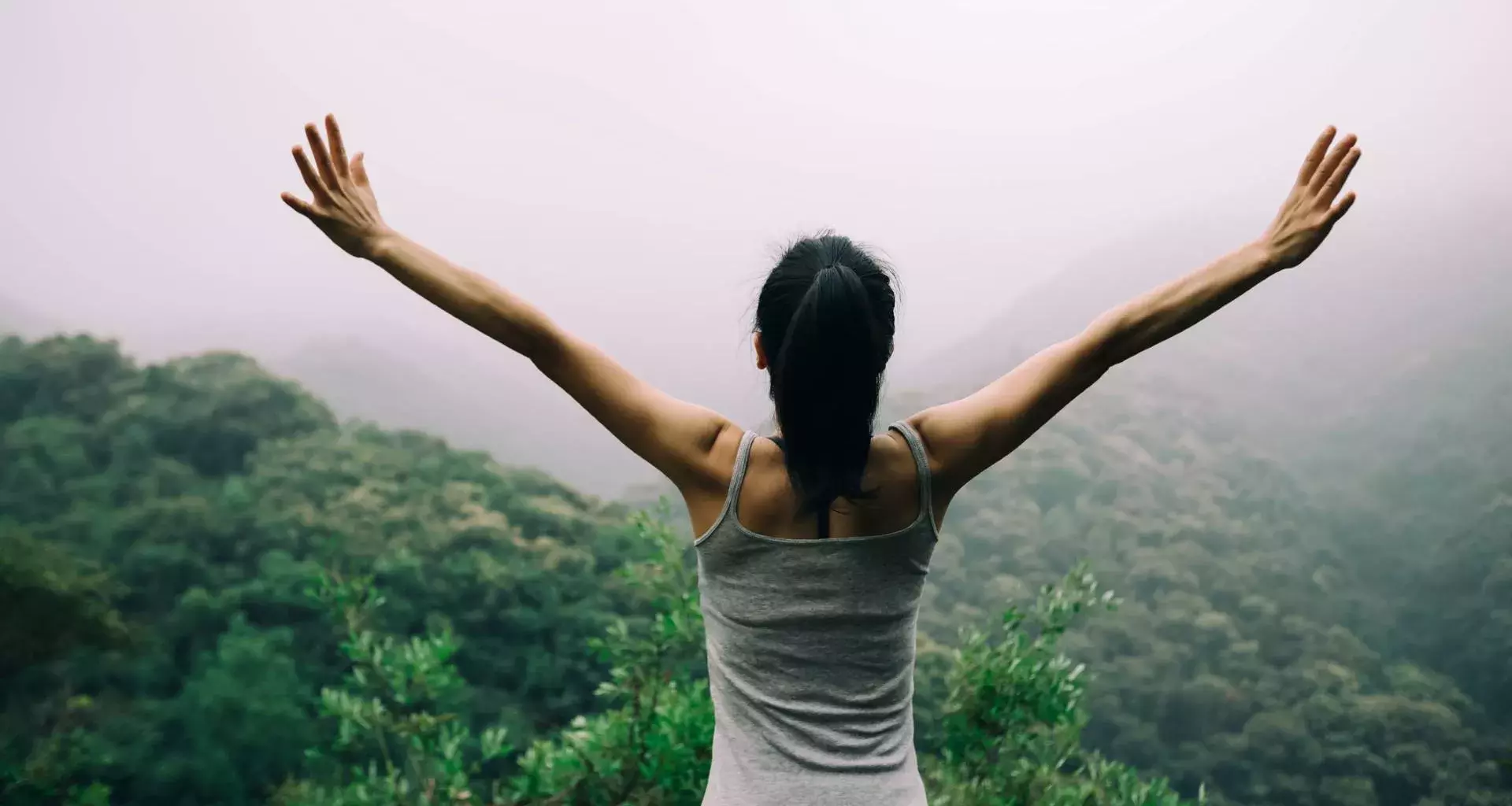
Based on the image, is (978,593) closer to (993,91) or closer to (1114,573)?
(1114,573)

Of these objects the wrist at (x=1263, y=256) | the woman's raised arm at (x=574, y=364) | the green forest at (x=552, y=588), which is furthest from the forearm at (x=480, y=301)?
the green forest at (x=552, y=588)

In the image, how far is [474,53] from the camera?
445 cm

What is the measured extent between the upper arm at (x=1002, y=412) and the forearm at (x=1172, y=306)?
0.02m

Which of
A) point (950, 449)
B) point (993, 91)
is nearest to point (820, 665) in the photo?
point (950, 449)

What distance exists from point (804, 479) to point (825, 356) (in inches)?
4.1

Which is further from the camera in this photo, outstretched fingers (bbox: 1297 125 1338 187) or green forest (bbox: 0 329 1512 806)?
green forest (bbox: 0 329 1512 806)

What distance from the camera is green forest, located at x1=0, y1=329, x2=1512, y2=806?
133 inches

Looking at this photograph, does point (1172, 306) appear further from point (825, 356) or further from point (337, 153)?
point (337, 153)

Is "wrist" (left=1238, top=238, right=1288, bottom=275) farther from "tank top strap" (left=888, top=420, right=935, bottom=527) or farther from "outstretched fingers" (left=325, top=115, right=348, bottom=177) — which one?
"outstretched fingers" (left=325, top=115, right=348, bottom=177)

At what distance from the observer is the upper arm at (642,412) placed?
81 centimetres

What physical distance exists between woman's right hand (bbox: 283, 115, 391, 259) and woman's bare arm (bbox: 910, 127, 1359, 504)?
50cm

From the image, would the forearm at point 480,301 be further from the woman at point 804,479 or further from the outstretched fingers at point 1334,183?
the outstretched fingers at point 1334,183

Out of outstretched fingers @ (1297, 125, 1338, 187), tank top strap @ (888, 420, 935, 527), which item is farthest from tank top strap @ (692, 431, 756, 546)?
outstretched fingers @ (1297, 125, 1338, 187)

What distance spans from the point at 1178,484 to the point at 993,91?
198cm
